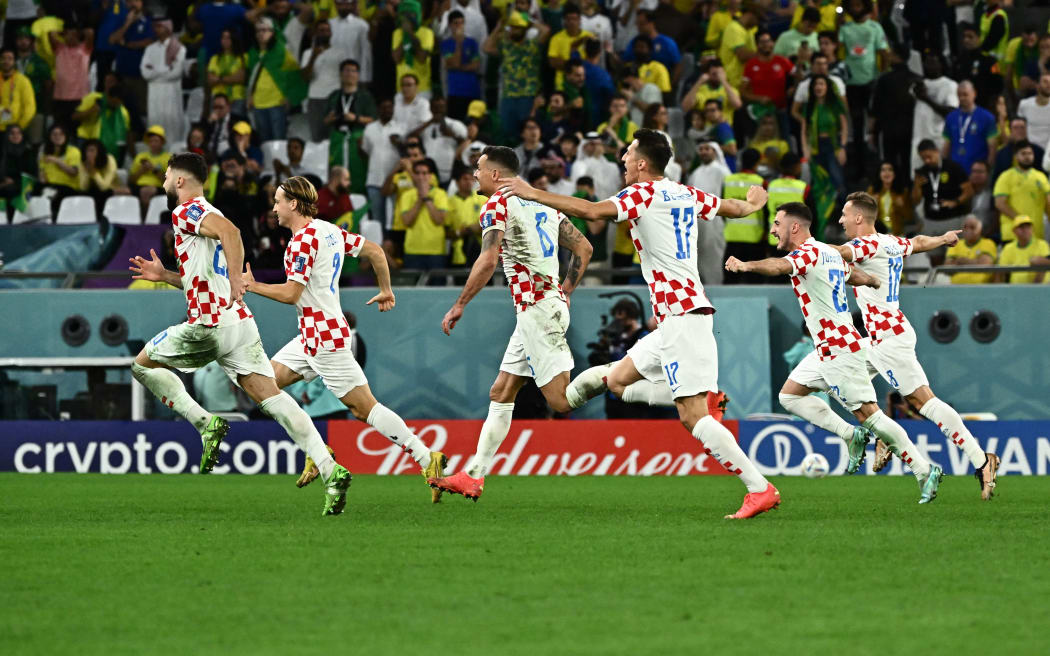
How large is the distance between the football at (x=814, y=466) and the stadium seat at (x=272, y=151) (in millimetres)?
8383

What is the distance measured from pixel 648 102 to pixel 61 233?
725 cm

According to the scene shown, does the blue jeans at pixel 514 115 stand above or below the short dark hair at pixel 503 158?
above

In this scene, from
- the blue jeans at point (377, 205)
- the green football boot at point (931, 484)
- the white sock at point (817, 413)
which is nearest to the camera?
the green football boot at point (931, 484)

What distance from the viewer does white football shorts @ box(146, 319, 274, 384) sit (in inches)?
423

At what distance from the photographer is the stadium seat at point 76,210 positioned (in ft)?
65.5

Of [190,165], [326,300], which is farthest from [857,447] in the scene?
[190,165]

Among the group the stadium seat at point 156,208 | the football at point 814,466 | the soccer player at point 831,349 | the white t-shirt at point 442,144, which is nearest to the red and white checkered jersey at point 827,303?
the soccer player at point 831,349

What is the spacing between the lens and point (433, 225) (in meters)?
18.4

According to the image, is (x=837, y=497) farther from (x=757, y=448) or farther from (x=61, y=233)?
(x=61, y=233)

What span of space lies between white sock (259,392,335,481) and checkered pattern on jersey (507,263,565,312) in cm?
169

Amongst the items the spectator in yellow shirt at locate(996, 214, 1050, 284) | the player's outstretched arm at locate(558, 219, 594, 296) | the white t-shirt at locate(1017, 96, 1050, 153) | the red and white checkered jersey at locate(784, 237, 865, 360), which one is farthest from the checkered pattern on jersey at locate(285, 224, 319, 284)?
the white t-shirt at locate(1017, 96, 1050, 153)

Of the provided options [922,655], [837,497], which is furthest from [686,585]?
[837,497]

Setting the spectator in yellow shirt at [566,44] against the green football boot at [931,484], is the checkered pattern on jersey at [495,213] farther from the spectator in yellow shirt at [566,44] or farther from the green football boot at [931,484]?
the spectator in yellow shirt at [566,44]

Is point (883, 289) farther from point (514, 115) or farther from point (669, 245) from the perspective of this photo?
point (514, 115)
